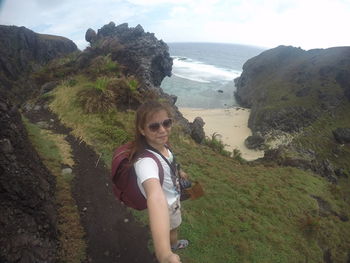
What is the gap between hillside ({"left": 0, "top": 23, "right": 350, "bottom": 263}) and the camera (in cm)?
619

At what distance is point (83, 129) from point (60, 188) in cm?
447

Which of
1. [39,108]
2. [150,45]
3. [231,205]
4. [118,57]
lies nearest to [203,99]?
[150,45]

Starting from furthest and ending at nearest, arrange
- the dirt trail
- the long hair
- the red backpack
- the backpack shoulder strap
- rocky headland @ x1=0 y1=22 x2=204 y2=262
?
the dirt trail, rocky headland @ x1=0 y1=22 x2=204 y2=262, the long hair, the red backpack, the backpack shoulder strap

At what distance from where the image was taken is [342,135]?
39.6 m

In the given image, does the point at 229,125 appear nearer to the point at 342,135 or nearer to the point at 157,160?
the point at 342,135

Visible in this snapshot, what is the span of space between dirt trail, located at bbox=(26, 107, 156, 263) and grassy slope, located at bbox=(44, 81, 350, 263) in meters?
0.95

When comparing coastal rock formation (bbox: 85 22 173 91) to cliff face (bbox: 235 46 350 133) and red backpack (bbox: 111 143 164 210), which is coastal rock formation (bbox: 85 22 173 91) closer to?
red backpack (bbox: 111 143 164 210)

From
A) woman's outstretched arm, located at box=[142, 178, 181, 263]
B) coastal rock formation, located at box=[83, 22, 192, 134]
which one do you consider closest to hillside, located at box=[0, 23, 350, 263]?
woman's outstretched arm, located at box=[142, 178, 181, 263]

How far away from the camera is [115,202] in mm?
7430

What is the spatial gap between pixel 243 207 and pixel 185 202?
6.69 feet

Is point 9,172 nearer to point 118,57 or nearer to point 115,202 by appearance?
point 115,202

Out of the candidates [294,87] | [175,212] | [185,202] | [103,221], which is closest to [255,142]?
[294,87]

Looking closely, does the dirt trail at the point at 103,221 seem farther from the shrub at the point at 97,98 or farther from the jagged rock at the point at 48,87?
the jagged rock at the point at 48,87

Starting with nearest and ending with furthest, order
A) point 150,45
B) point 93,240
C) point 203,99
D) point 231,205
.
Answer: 1. point 93,240
2. point 231,205
3. point 150,45
4. point 203,99
